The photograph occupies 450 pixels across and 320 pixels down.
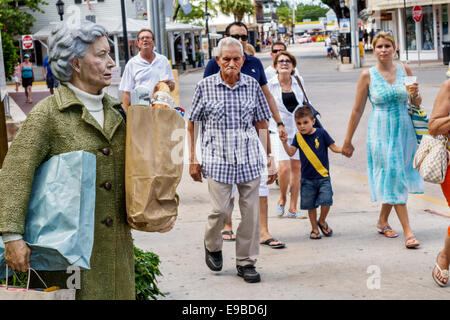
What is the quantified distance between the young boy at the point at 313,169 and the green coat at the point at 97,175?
3.58 m

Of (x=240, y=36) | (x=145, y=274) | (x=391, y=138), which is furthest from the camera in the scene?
(x=240, y=36)

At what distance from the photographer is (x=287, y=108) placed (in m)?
7.88

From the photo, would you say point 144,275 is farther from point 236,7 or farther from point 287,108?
point 236,7

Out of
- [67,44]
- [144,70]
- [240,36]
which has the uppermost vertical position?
[240,36]

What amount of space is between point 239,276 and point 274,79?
2855 millimetres

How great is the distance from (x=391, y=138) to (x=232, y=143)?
1758 mm

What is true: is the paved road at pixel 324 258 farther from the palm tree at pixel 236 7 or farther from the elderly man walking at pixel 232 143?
the palm tree at pixel 236 7

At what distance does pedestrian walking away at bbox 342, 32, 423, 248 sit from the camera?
6.46m

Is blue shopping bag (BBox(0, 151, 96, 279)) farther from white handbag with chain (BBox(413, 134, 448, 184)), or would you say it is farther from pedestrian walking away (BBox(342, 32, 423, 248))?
pedestrian walking away (BBox(342, 32, 423, 248))

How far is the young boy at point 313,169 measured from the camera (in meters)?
6.82

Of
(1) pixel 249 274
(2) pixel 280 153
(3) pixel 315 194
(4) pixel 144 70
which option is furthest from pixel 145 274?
(4) pixel 144 70

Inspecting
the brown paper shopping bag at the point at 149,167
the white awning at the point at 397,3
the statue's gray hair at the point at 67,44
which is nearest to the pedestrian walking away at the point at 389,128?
the brown paper shopping bag at the point at 149,167
